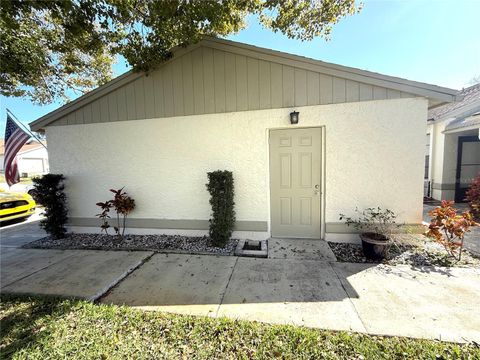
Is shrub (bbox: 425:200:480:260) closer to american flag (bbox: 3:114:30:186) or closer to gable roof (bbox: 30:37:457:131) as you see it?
gable roof (bbox: 30:37:457:131)

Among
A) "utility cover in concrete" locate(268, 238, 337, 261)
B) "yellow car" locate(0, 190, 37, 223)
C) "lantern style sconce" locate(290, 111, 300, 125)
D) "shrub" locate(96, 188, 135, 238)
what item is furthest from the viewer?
"yellow car" locate(0, 190, 37, 223)

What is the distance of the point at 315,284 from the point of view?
3023mm

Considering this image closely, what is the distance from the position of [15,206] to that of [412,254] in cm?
1046

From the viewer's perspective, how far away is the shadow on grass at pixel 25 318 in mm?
2121

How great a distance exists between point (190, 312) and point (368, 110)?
4.57 meters

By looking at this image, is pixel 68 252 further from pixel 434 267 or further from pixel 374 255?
pixel 434 267

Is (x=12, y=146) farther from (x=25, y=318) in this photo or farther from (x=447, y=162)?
(x=447, y=162)

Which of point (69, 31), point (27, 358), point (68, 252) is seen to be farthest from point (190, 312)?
point (69, 31)

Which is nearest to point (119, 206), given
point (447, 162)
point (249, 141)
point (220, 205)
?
point (220, 205)

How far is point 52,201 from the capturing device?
5.05 m

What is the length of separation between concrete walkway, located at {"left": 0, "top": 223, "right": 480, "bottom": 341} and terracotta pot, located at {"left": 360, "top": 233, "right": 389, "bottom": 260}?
0.26 meters

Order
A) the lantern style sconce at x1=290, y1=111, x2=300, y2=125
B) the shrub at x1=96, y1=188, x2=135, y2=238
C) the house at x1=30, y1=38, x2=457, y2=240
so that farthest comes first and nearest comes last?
1. the shrub at x1=96, y1=188, x2=135, y2=238
2. the lantern style sconce at x1=290, y1=111, x2=300, y2=125
3. the house at x1=30, y1=38, x2=457, y2=240

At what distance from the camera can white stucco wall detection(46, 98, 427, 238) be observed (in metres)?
4.12

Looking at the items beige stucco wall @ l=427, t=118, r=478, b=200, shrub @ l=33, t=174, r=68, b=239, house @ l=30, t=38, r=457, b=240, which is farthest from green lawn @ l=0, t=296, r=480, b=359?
beige stucco wall @ l=427, t=118, r=478, b=200
